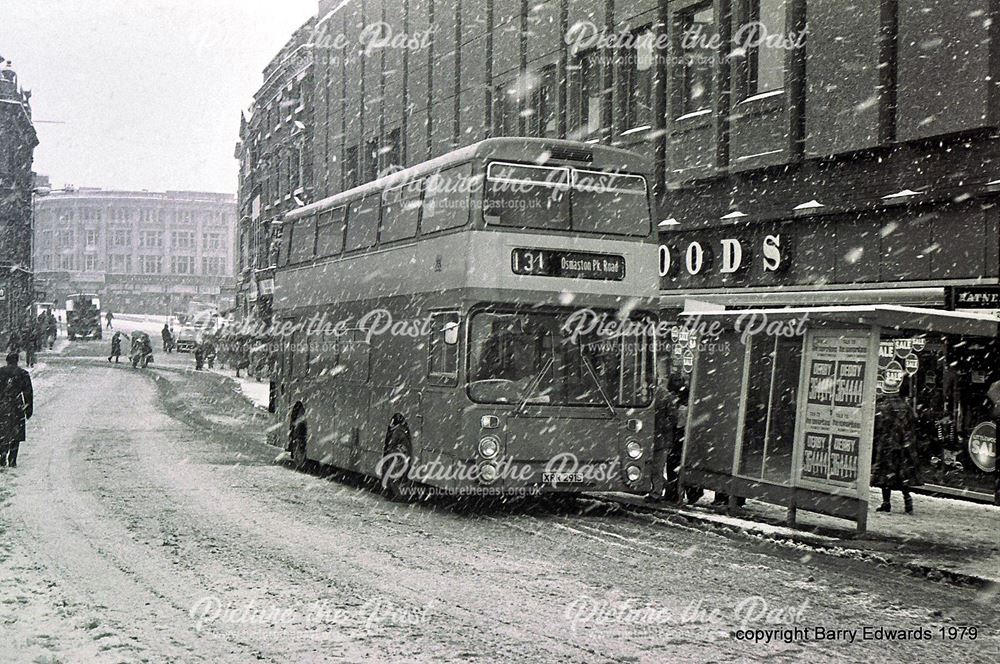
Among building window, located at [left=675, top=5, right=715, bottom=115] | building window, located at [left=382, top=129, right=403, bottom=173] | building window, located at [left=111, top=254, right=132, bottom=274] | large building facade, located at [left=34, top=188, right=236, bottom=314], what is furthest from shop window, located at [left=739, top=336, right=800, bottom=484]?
building window, located at [left=111, top=254, right=132, bottom=274]

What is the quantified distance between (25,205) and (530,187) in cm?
7310

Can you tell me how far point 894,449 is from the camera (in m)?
14.9

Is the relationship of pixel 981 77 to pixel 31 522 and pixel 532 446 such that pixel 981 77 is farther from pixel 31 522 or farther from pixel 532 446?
pixel 31 522

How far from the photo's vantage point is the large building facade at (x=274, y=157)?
51.4m

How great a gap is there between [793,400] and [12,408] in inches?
452

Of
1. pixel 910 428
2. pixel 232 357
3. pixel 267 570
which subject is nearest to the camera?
pixel 267 570

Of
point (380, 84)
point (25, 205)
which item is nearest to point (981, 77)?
point (380, 84)

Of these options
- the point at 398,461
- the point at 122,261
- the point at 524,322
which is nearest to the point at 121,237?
the point at 122,261

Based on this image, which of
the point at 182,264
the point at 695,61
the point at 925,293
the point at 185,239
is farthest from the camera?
the point at 185,239

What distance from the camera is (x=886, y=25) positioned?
17.8 meters

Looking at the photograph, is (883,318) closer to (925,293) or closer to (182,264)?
(925,293)

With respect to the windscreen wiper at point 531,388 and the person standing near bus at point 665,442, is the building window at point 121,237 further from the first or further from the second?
the windscreen wiper at point 531,388

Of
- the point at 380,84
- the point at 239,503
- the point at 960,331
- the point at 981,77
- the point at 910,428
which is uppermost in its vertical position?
the point at 380,84

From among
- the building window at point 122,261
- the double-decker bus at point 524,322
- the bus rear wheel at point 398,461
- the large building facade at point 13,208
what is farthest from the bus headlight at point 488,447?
the building window at point 122,261
